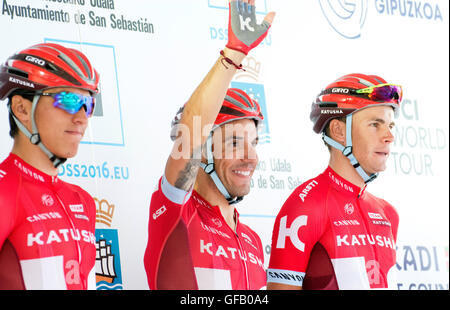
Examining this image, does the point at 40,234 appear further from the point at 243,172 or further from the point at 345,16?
the point at 345,16

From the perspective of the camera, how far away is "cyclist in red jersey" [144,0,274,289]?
347 cm

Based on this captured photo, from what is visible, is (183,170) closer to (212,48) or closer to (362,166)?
(362,166)

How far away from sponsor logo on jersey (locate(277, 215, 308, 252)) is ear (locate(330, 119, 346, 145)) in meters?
0.55

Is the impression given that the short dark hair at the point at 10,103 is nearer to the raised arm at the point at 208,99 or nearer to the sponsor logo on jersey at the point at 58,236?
the sponsor logo on jersey at the point at 58,236

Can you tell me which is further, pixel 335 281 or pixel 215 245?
pixel 335 281

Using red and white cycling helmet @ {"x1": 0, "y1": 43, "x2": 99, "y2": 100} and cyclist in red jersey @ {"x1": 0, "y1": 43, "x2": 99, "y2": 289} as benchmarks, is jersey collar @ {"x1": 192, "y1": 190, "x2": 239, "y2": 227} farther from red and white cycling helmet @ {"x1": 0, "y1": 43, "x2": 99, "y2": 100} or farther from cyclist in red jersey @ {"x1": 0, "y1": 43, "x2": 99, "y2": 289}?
red and white cycling helmet @ {"x1": 0, "y1": 43, "x2": 99, "y2": 100}

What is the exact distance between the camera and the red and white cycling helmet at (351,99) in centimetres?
445

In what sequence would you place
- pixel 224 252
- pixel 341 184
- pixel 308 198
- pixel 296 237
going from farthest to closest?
pixel 341 184
pixel 308 198
pixel 296 237
pixel 224 252

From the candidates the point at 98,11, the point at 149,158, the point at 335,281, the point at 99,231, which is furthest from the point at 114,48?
the point at 335,281

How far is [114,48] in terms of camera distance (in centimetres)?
461

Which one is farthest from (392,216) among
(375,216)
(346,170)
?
(346,170)

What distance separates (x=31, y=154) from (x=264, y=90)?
2081mm

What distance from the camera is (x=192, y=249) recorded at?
12.5ft
